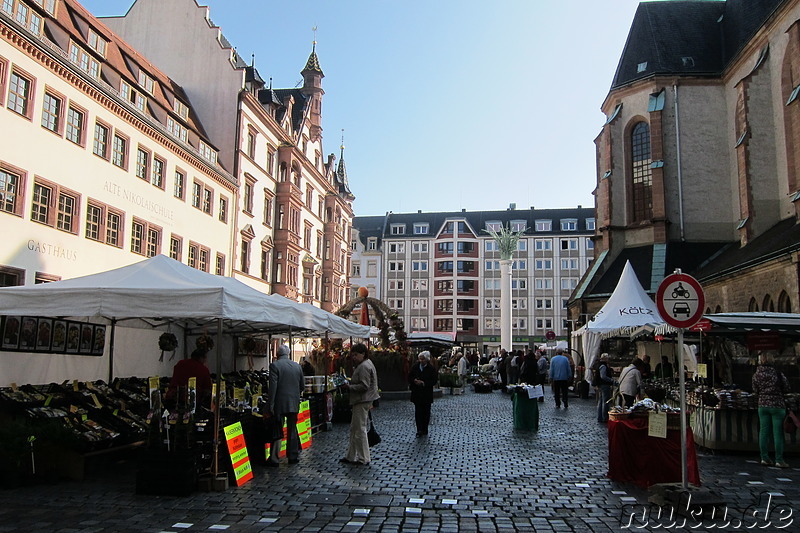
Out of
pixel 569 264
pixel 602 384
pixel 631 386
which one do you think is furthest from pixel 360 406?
pixel 569 264

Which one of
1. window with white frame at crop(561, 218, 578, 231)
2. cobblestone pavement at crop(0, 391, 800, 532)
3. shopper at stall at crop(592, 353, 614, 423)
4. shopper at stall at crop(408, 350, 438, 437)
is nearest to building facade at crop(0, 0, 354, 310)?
shopper at stall at crop(408, 350, 438, 437)

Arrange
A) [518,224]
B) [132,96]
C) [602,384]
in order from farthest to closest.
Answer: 1. [518,224]
2. [132,96]
3. [602,384]

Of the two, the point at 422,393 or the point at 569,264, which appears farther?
the point at 569,264

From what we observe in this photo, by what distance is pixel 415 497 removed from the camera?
315 inches

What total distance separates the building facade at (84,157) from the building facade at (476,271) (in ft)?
170

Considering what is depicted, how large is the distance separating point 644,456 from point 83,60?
75.4 feet

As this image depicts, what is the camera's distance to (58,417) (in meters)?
9.27

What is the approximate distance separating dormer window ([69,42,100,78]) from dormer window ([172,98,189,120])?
926 centimetres

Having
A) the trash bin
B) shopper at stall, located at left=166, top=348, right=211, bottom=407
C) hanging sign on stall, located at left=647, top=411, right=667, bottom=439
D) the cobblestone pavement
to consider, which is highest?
shopper at stall, located at left=166, top=348, right=211, bottom=407

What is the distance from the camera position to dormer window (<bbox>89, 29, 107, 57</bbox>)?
84.7ft

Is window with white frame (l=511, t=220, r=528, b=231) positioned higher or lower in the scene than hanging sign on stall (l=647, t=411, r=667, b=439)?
higher

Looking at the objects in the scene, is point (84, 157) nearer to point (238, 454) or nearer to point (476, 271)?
point (238, 454)

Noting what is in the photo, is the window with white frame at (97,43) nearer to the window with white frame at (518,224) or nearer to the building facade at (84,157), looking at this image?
the building facade at (84,157)

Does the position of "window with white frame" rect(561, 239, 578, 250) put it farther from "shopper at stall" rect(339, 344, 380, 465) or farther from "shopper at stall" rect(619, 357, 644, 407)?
"shopper at stall" rect(339, 344, 380, 465)
